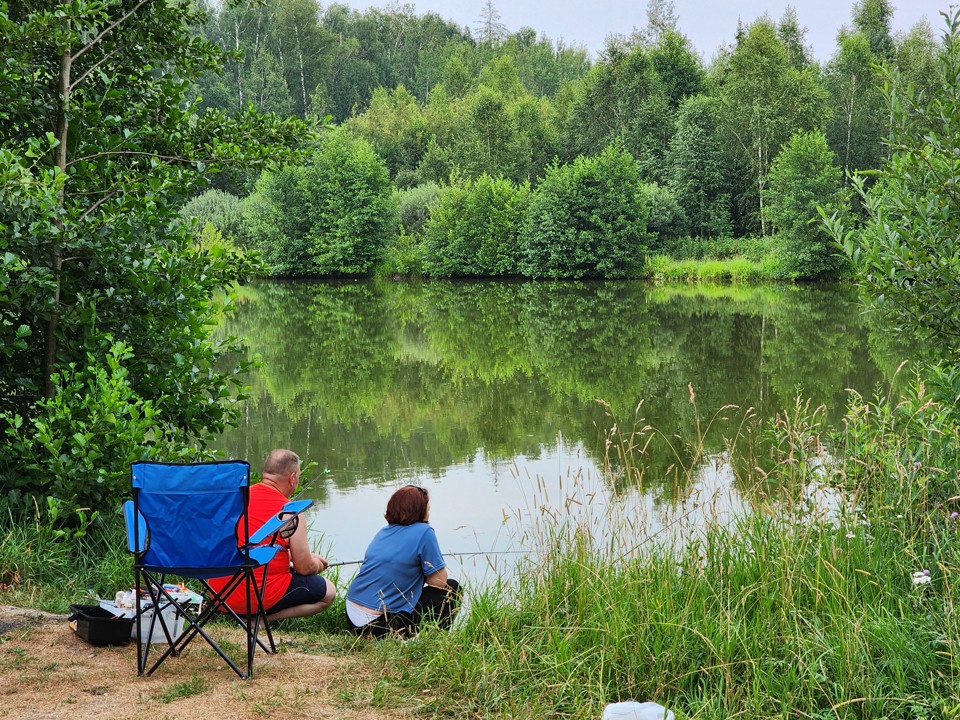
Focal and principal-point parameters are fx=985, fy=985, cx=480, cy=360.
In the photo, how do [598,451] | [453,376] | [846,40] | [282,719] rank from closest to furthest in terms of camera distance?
[282,719], [598,451], [453,376], [846,40]

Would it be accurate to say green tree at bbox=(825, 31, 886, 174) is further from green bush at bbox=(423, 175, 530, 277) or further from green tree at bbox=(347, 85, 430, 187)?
green tree at bbox=(347, 85, 430, 187)

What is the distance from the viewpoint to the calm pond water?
7.66 metres

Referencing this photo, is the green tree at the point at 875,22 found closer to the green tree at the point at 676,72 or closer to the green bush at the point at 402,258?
the green tree at the point at 676,72

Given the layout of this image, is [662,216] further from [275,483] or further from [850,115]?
[275,483]

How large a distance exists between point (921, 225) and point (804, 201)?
3500 cm

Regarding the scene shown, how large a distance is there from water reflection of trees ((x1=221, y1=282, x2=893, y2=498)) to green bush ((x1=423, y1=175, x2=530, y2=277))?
14903 mm

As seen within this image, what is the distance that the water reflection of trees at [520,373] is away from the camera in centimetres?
1140

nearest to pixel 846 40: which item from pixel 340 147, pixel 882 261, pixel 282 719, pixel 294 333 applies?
pixel 340 147

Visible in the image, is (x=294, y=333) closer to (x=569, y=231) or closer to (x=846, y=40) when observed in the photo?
(x=569, y=231)

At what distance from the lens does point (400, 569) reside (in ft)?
15.6

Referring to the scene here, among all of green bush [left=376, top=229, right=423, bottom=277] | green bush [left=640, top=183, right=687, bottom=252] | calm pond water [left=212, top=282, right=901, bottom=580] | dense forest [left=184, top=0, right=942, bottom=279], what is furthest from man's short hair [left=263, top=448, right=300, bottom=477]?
green bush [left=376, top=229, right=423, bottom=277]

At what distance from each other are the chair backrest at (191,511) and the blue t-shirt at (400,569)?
0.92 meters

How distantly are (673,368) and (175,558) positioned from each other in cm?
1362

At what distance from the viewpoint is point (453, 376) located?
16.8m
